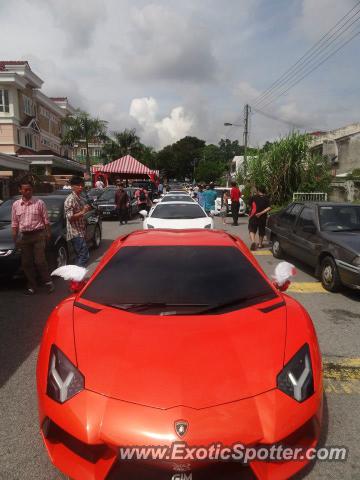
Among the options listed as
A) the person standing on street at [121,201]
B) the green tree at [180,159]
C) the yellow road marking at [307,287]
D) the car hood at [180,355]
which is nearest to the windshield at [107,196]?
the person standing on street at [121,201]

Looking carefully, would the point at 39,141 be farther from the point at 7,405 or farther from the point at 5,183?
the point at 7,405

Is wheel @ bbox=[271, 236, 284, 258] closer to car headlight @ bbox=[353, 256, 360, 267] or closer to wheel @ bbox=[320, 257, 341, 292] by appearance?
wheel @ bbox=[320, 257, 341, 292]

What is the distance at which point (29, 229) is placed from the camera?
5832 millimetres

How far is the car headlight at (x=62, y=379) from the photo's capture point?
2.08 meters

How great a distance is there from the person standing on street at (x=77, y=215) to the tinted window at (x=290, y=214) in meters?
4.48

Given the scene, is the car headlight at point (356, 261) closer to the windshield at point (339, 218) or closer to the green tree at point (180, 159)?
the windshield at point (339, 218)

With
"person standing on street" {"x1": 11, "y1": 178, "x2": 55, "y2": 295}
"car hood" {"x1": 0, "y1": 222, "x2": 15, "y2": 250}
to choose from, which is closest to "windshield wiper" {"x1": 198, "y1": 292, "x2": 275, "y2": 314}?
"person standing on street" {"x1": 11, "y1": 178, "x2": 55, "y2": 295}

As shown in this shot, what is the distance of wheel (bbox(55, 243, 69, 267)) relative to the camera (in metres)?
7.16

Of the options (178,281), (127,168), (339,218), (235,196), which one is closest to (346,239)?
(339,218)

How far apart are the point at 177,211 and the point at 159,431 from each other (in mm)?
8342

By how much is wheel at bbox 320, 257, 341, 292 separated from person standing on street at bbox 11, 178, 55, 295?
4698 mm

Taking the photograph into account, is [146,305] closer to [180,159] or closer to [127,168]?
[127,168]

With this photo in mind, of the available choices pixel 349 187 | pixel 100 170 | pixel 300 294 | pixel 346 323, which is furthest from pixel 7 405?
pixel 100 170

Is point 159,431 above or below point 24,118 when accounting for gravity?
below
